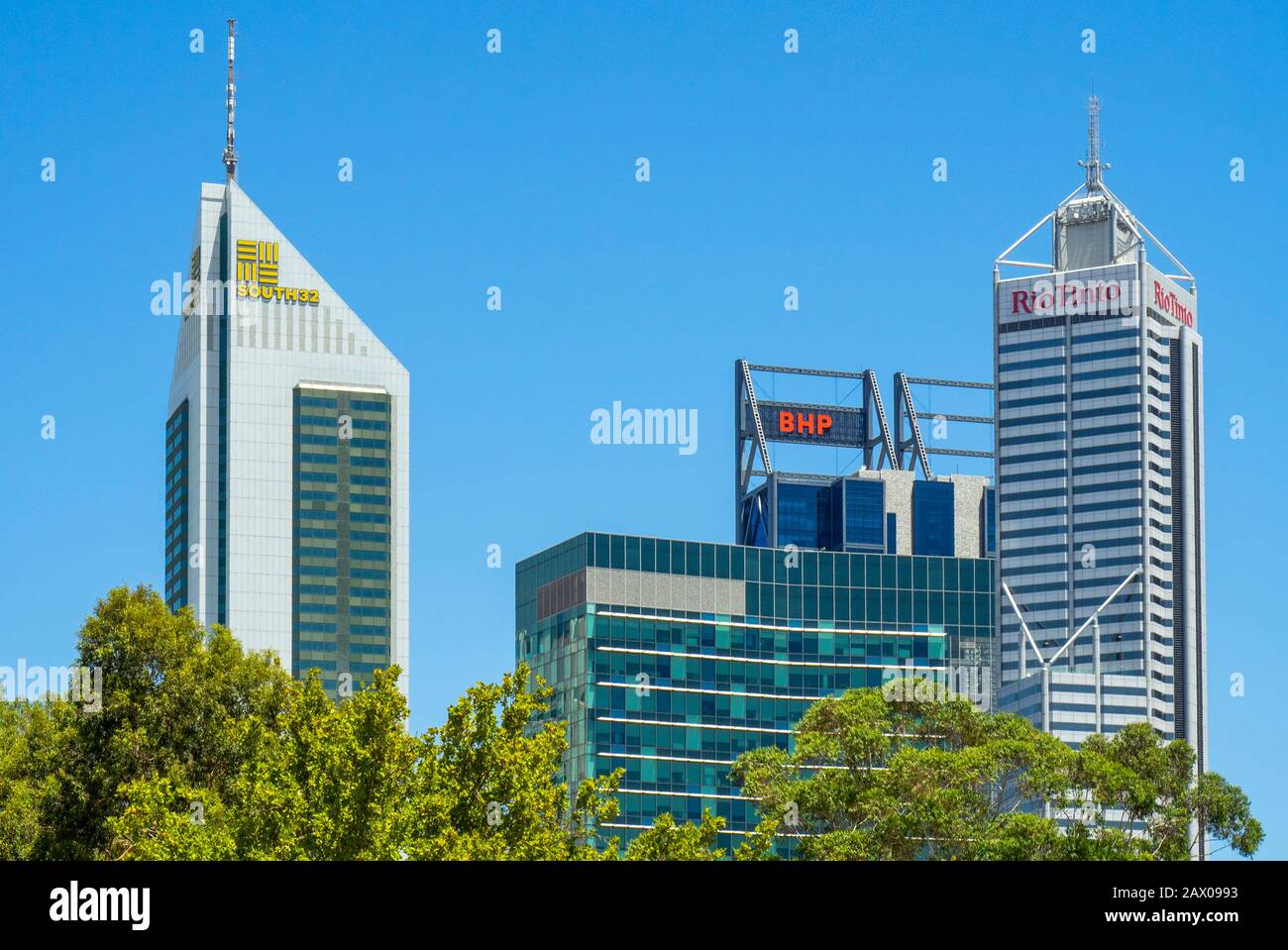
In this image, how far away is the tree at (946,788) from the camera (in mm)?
56781

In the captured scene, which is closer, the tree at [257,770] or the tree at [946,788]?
the tree at [257,770]

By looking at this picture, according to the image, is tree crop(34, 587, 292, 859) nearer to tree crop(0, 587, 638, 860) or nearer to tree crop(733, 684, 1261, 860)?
tree crop(0, 587, 638, 860)

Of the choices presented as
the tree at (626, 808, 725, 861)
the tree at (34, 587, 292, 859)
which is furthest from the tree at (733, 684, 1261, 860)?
the tree at (34, 587, 292, 859)

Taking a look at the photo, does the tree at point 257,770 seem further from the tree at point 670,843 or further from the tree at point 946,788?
the tree at point 946,788

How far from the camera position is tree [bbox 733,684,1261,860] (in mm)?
56781

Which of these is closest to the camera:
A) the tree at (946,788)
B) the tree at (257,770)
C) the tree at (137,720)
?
the tree at (257,770)

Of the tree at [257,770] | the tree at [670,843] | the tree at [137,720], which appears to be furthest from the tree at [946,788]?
the tree at [137,720]

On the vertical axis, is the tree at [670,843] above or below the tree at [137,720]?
below

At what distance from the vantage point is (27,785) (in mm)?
57000

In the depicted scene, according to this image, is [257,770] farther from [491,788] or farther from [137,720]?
[137,720]

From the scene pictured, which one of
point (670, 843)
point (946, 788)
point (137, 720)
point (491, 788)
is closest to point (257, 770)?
point (491, 788)
